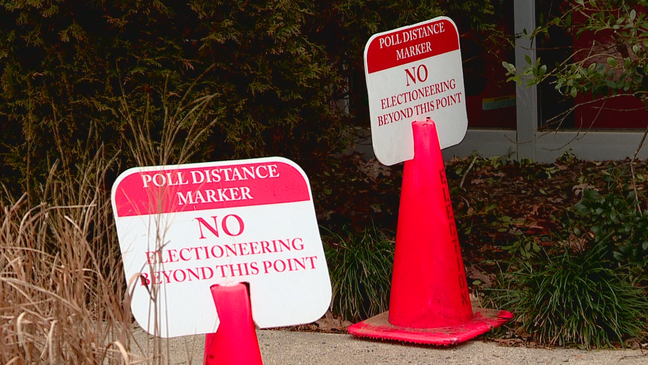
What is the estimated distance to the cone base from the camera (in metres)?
4.07

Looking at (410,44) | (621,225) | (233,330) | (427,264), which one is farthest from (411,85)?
(233,330)

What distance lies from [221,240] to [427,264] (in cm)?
163

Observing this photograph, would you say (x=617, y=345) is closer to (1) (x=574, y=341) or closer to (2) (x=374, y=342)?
(1) (x=574, y=341)

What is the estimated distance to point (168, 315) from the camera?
2.80 metres

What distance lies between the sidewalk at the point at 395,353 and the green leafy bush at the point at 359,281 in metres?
0.34

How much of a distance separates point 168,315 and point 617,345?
2.31 meters

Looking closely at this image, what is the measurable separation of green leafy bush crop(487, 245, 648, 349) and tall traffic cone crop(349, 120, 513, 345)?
0.22 metres

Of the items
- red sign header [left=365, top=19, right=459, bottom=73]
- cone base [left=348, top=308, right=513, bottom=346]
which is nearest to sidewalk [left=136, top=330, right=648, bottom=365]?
cone base [left=348, top=308, right=513, bottom=346]

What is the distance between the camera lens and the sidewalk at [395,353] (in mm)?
3832

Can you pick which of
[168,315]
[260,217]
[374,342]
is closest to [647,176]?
[374,342]

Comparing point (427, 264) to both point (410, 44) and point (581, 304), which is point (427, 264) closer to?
point (581, 304)

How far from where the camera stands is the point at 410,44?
4.36m

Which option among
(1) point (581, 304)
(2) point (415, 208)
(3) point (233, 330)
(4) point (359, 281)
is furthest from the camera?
(4) point (359, 281)

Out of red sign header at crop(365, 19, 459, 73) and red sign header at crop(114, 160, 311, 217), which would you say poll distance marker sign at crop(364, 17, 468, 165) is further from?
red sign header at crop(114, 160, 311, 217)
